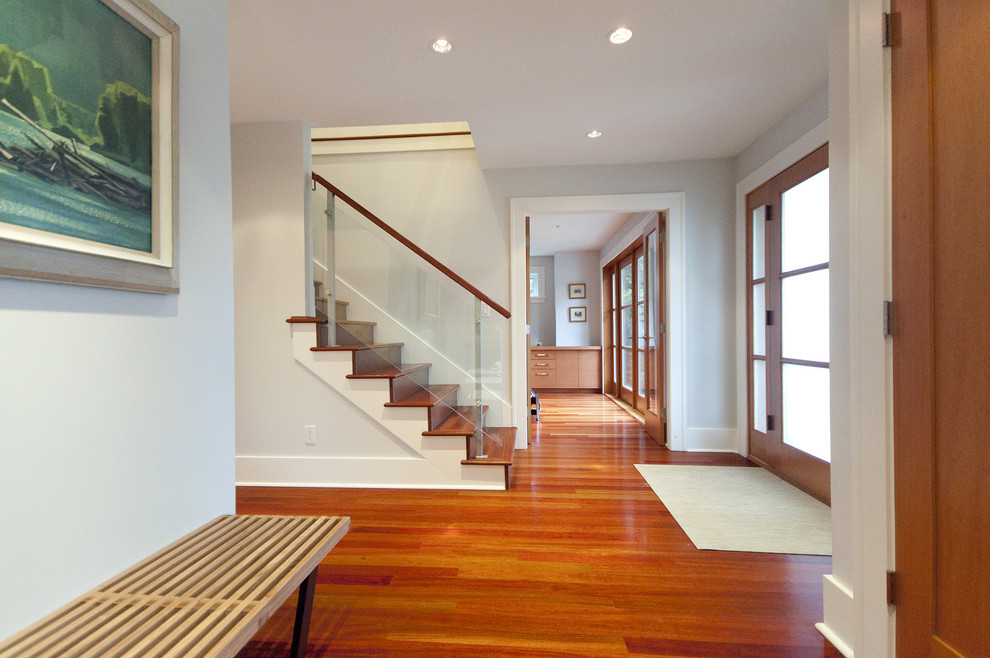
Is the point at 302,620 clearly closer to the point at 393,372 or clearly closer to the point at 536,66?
the point at 393,372

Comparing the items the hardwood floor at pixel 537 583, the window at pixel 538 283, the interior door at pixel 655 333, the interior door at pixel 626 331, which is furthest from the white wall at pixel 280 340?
the window at pixel 538 283

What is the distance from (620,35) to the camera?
2.14 meters

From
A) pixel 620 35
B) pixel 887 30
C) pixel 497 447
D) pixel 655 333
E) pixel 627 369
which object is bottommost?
pixel 497 447

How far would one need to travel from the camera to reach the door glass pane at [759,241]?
3307 millimetres

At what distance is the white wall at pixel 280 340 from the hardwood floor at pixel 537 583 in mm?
246

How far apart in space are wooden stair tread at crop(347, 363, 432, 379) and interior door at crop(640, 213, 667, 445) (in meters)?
2.21

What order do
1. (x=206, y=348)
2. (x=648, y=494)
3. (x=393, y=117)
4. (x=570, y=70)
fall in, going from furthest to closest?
(x=393, y=117) < (x=648, y=494) < (x=570, y=70) < (x=206, y=348)

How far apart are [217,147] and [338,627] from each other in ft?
5.53

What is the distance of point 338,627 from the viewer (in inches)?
61.3

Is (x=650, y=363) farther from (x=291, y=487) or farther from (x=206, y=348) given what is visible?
(x=206, y=348)

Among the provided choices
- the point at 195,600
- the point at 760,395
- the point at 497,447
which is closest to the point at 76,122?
the point at 195,600

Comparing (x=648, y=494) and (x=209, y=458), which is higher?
(x=209, y=458)

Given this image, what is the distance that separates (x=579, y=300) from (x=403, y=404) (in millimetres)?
5766

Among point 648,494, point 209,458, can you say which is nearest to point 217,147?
point 209,458
